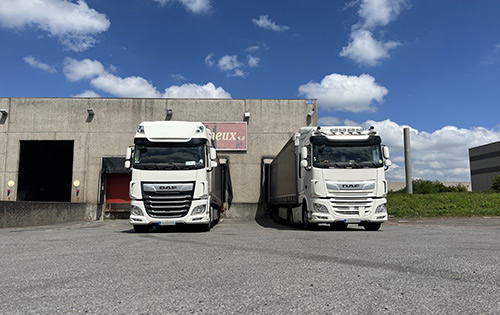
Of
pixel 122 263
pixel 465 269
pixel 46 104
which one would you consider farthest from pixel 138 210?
pixel 46 104

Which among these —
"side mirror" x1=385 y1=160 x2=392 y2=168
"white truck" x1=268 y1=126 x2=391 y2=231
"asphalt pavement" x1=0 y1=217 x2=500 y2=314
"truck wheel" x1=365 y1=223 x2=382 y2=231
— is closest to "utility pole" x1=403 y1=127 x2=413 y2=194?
"truck wheel" x1=365 y1=223 x2=382 y2=231

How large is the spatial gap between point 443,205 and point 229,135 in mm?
13375

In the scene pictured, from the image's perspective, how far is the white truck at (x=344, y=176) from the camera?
12.2 m

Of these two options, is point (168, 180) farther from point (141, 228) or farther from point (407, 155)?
point (407, 155)

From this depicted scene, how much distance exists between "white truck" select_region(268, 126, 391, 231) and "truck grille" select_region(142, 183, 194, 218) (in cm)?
375

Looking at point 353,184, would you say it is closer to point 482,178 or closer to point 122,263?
point 122,263

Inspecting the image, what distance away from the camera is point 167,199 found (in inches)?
472

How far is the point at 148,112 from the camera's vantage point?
82.5 feet

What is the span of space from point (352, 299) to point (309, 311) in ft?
1.91

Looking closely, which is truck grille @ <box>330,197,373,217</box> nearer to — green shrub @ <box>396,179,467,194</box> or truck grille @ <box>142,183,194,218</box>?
truck grille @ <box>142,183,194,218</box>

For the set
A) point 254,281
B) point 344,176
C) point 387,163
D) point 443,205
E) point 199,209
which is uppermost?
point 387,163

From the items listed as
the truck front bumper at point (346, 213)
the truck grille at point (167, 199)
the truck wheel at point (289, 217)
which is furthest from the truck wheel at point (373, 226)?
the truck grille at point (167, 199)

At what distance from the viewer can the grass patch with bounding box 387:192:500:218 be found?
2150 cm

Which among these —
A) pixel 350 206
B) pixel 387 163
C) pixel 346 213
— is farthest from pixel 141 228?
pixel 387 163
